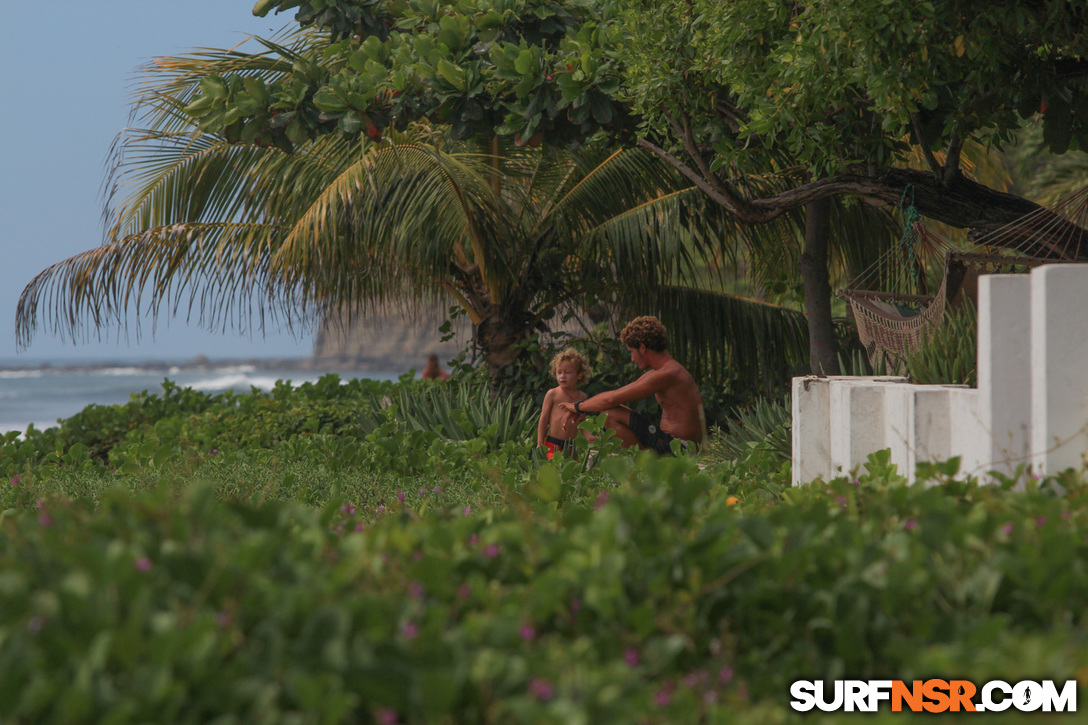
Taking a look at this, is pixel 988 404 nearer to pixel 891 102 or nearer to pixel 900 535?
pixel 900 535

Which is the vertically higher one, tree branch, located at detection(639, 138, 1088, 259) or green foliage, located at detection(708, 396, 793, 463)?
tree branch, located at detection(639, 138, 1088, 259)

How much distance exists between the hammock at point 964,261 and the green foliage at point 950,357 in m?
0.57

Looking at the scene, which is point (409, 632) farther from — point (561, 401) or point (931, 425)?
point (561, 401)

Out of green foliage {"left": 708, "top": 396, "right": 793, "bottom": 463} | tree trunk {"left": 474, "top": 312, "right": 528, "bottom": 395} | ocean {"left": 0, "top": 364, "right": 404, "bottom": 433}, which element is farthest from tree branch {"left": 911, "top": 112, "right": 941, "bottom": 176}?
ocean {"left": 0, "top": 364, "right": 404, "bottom": 433}

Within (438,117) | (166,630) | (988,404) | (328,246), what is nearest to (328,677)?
(166,630)

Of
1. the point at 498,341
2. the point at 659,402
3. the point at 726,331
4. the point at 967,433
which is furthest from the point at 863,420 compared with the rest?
the point at 726,331

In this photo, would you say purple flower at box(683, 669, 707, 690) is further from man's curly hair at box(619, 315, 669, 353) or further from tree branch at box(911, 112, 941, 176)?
tree branch at box(911, 112, 941, 176)

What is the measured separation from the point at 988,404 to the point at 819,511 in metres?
1.05

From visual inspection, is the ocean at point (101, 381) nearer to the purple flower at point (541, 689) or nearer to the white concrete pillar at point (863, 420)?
the white concrete pillar at point (863, 420)

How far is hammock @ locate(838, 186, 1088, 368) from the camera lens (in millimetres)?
4645

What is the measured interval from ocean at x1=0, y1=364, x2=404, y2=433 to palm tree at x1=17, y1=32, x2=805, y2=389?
34.3 meters

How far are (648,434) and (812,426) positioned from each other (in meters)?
1.93

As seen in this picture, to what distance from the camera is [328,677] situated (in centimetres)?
120

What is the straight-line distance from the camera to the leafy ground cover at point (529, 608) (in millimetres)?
1231
